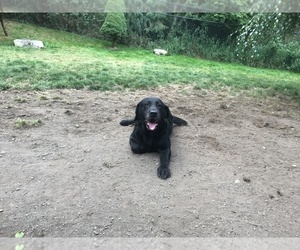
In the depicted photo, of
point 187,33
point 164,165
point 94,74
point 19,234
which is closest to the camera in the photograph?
point 19,234

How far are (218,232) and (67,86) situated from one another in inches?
168

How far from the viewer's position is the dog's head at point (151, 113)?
3217mm

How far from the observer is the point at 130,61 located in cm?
917

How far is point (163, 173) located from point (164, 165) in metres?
0.12

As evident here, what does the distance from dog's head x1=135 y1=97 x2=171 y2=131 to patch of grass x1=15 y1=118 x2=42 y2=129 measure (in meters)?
1.43

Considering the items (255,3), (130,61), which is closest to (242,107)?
(255,3)

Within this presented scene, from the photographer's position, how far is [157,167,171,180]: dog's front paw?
3.04 m

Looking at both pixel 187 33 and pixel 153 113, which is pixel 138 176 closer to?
pixel 153 113

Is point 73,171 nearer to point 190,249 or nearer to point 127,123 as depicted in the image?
point 127,123

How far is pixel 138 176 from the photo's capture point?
306 centimetres

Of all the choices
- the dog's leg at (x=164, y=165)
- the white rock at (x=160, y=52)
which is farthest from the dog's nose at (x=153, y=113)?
the white rock at (x=160, y=52)

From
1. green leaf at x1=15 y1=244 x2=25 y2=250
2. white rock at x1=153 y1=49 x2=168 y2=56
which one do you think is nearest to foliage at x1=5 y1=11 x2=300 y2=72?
white rock at x1=153 y1=49 x2=168 y2=56

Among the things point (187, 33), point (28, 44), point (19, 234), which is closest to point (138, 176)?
point (19, 234)

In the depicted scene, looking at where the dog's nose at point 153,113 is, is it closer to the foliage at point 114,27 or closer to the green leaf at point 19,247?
the green leaf at point 19,247
